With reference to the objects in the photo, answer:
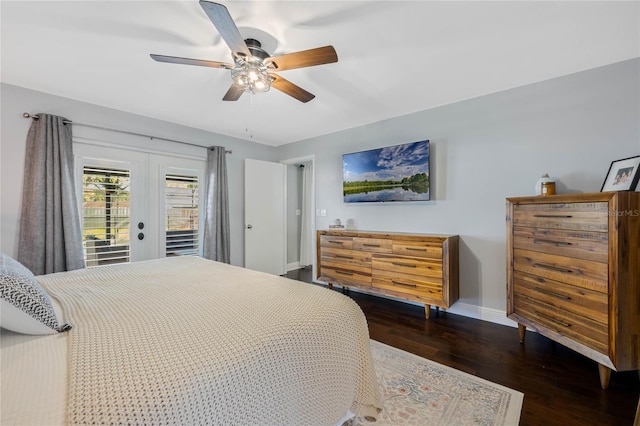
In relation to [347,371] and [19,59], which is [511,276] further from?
[19,59]

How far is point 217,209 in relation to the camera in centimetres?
389

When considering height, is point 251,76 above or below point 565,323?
above

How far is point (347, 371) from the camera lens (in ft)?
3.99

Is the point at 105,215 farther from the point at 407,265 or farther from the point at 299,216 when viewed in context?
the point at 407,265

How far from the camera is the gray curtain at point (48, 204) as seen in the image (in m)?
2.55

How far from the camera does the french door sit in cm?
297

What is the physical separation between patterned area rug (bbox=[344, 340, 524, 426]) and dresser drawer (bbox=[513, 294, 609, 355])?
0.60 meters

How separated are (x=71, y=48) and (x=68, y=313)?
6.75ft

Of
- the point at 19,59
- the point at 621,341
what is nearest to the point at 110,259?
the point at 19,59

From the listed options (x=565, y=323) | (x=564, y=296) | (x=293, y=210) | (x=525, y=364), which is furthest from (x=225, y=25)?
(x=293, y=210)

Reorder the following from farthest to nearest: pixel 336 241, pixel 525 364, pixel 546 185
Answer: pixel 336 241 < pixel 546 185 < pixel 525 364

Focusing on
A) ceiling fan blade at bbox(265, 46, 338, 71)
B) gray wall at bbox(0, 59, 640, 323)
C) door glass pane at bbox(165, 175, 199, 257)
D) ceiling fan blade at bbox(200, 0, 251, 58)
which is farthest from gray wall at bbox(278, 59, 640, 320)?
door glass pane at bbox(165, 175, 199, 257)

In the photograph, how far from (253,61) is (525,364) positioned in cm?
308

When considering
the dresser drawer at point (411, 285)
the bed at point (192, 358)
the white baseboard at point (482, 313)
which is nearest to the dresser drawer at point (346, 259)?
the dresser drawer at point (411, 285)
